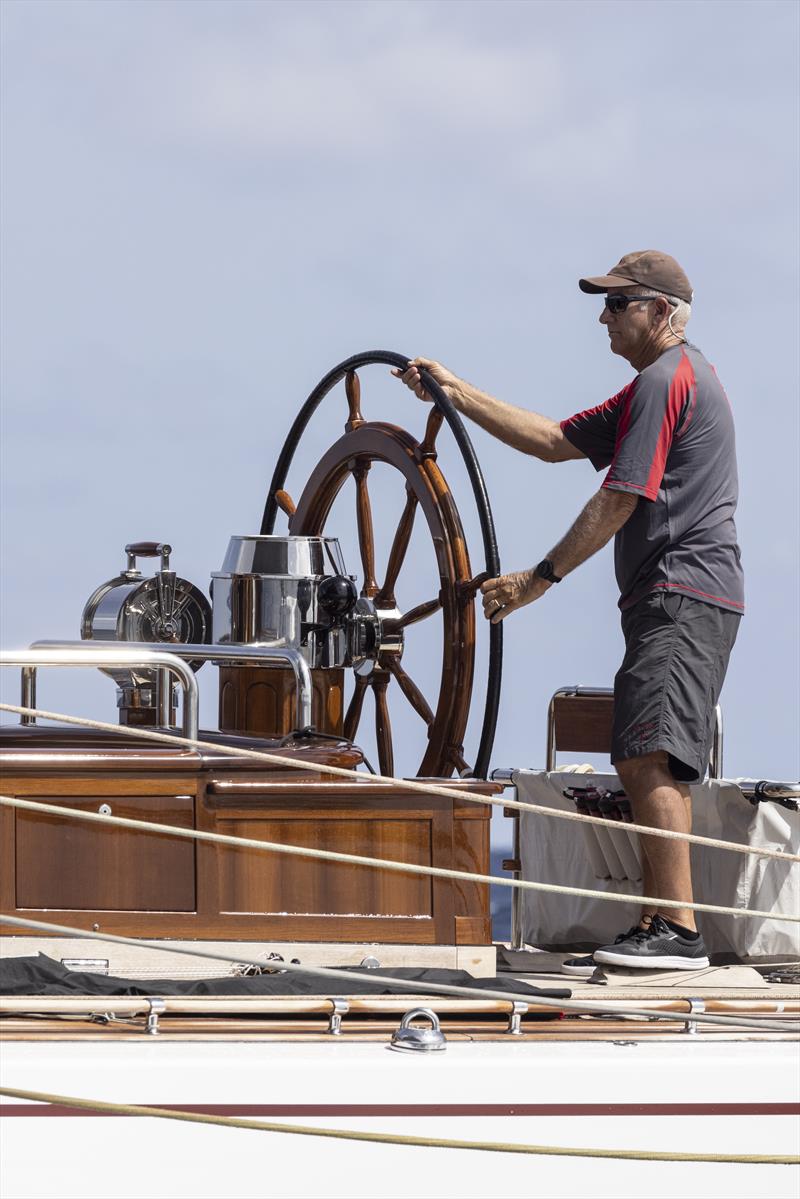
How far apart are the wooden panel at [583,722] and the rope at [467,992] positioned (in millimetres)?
1380

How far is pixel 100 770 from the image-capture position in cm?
373

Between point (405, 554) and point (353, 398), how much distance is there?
0.55 m

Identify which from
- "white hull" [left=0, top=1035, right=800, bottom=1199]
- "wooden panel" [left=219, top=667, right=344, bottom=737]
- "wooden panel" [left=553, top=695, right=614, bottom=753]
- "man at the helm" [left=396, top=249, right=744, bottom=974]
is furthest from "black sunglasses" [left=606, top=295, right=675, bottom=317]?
"white hull" [left=0, top=1035, right=800, bottom=1199]

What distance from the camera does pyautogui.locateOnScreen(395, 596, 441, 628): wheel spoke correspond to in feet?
15.0

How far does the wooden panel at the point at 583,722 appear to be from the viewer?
4.75 meters

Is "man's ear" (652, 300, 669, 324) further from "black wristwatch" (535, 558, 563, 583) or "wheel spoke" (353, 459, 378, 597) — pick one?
"wheel spoke" (353, 459, 378, 597)

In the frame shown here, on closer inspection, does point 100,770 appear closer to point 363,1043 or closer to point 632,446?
point 363,1043

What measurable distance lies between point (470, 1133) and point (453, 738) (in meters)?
1.53

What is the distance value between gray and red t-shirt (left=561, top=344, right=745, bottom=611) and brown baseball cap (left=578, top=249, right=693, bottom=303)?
0.17 meters

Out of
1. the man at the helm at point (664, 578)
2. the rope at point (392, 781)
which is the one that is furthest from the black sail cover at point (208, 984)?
the man at the helm at point (664, 578)

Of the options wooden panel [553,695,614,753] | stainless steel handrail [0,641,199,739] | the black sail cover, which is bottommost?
the black sail cover

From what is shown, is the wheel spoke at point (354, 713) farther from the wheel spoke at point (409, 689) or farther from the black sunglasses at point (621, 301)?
the black sunglasses at point (621, 301)

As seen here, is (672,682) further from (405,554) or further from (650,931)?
(405,554)

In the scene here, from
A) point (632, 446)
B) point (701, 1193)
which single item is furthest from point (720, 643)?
point (701, 1193)
